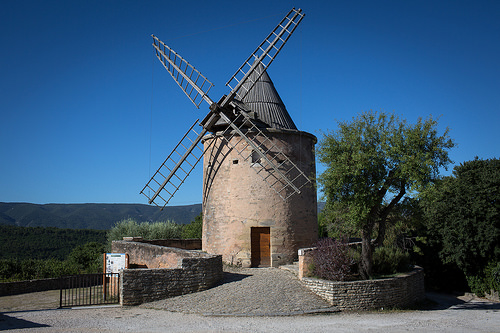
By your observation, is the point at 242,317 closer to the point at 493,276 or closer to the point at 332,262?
the point at 332,262

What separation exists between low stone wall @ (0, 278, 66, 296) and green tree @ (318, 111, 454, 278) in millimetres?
12291

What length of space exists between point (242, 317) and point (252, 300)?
95 cm

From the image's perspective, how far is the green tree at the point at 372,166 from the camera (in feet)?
37.7

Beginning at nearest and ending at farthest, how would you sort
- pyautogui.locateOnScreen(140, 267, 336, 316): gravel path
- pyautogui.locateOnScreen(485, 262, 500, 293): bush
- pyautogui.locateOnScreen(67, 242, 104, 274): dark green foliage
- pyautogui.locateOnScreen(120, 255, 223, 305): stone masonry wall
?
pyautogui.locateOnScreen(140, 267, 336, 316): gravel path < pyautogui.locateOnScreen(120, 255, 223, 305): stone masonry wall < pyautogui.locateOnScreen(485, 262, 500, 293): bush < pyautogui.locateOnScreen(67, 242, 104, 274): dark green foliage

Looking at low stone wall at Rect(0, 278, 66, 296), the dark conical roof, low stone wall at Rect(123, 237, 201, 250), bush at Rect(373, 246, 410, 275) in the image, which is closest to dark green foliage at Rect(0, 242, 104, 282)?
low stone wall at Rect(0, 278, 66, 296)

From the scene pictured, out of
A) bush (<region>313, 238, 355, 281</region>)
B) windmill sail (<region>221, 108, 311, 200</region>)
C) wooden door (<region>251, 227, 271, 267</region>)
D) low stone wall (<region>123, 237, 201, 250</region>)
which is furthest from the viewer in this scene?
low stone wall (<region>123, 237, 201, 250</region>)

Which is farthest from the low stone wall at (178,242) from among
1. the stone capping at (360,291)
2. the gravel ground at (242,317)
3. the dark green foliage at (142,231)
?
the stone capping at (360,291)

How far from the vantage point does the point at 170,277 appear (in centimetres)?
1041

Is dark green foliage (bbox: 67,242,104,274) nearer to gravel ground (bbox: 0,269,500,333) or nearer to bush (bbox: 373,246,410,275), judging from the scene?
gravel ground (bbox: 0,269,500,333)

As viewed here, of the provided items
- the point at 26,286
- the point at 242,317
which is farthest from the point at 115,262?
the point at 26,286

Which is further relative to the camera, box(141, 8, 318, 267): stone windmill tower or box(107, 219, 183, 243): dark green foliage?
box(107, 219, 183, 243): dark green foliage

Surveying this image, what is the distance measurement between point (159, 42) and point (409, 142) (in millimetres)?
12397

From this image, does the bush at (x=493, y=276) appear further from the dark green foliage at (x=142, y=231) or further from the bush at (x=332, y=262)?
the dark green foliage at (x=142, y=231)

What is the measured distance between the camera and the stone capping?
10.4 m
